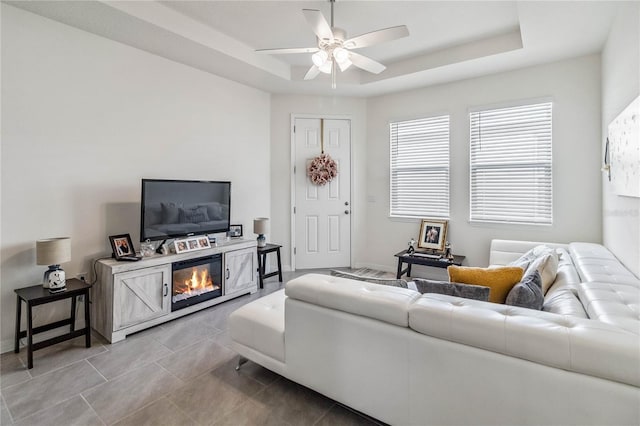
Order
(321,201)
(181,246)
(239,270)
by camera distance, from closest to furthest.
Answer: (181,246)
(239,270)
(321,201)

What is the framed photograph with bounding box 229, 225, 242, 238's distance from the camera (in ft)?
13.4

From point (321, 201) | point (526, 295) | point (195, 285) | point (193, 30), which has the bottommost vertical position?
Result: point (195, 285)

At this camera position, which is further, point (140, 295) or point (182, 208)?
point (182, 208)

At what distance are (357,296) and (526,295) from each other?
2.74ft

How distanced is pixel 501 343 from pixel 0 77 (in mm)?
3762

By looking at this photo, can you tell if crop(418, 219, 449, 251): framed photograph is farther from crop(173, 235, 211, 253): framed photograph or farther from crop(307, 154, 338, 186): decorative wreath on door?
crop(173, 235, 211, 253): framed photograph

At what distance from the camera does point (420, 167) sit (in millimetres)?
4578

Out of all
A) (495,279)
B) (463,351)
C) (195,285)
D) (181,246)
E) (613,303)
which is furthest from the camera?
(195,285)

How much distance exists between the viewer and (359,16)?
2996mm

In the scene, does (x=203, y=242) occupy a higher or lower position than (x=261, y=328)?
higher

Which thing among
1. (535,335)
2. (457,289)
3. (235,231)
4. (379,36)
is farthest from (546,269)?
(235,231)

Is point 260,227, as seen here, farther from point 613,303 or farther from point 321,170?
point 613,303

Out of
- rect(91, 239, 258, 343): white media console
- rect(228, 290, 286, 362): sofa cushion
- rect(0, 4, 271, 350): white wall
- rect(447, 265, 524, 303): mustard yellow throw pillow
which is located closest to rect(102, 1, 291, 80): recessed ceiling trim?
rect(0, 4, 271, 350): white wall

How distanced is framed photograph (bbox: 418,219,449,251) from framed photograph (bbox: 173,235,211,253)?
285 cm
